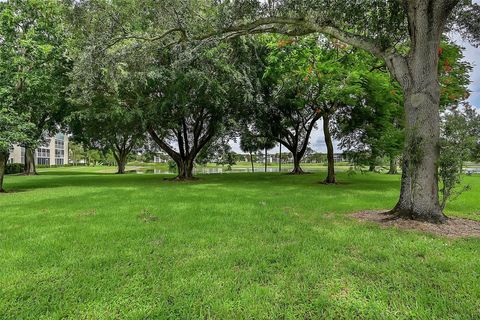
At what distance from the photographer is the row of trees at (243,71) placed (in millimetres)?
5895

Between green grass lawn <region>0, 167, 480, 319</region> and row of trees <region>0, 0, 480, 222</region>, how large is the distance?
236 cm

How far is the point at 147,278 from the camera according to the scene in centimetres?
314

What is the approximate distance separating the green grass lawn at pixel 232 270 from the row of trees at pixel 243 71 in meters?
2.36

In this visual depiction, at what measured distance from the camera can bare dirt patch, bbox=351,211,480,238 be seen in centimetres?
502

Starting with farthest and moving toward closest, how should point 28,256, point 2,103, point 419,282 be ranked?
point 2,103, point 28,256, point 419,282

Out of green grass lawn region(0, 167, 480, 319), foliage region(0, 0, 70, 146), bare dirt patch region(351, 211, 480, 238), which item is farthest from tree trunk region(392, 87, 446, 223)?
foliage region(0, 0, 70, 146)

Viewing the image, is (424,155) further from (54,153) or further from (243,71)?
(54,153)

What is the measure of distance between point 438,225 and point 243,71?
1101 centimetres

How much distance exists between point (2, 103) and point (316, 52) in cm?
1249

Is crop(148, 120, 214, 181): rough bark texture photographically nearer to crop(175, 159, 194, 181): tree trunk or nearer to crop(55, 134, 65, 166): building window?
crop(175, 159, 194, 181): tree trunk

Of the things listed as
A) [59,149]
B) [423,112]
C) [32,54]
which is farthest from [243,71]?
[59,149]

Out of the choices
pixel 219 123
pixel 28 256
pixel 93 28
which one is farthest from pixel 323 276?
pixel 219 123

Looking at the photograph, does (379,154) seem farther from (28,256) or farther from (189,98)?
(28,256)

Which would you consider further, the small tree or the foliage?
the small tree
